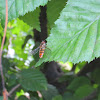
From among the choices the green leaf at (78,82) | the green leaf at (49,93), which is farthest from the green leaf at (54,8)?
the green leaf at (78,82)

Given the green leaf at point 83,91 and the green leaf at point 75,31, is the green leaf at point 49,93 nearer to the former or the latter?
the green leaf at point 83,91

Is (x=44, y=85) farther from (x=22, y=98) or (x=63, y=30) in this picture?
(x=63, y=30)

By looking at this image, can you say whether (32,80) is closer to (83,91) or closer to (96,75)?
(83,91)

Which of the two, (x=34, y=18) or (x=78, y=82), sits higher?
(x=34, y=18)

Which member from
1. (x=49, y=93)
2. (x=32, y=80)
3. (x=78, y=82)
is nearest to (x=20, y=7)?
(x=32, y=80)

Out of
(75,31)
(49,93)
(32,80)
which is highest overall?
(75,31)

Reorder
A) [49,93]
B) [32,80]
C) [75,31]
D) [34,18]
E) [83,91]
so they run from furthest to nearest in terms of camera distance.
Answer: [83,91], [49,93], [32,80], [34,18], [75,31]
